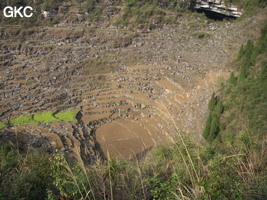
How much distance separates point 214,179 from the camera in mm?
2887

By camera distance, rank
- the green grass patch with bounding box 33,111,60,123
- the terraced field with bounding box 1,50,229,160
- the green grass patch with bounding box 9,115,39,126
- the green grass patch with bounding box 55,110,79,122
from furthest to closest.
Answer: the green grass patch with bounding box 55,110,79,122, the green grass patch with bounding box 33,111,60,123, the green grass patch with bounding box 9,115,39,126, the terraced field with bounding box 1,50,229,160

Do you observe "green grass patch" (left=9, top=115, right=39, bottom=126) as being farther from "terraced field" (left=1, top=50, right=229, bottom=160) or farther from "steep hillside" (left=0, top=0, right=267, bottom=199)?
"terraced field" (left=1, top=50, right=229, bottom=160)

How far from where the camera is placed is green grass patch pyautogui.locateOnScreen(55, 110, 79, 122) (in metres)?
17.1

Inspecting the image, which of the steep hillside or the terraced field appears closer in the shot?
the steep hillside

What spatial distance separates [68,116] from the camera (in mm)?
17484

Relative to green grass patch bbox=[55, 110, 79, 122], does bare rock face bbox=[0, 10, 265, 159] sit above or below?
above

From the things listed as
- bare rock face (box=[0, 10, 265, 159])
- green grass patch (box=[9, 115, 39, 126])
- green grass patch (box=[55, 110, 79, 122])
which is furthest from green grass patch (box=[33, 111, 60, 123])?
bare rock face (box=[0, 10, 265, 159])

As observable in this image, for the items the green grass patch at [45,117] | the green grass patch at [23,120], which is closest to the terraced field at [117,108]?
the green grass patch at [23,120]

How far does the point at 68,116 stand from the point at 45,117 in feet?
5.65

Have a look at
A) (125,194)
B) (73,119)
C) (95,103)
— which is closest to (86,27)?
(95,103)

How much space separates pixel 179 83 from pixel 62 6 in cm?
2136

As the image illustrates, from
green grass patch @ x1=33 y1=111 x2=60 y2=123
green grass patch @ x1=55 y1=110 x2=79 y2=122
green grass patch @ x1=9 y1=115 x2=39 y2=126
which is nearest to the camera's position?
green grass patch @ x1=9 y1=115 x2=39 y2=126

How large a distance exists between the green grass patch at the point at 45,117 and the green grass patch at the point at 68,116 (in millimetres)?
439

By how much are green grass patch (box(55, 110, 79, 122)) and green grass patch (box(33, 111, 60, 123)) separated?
439 millimetres
